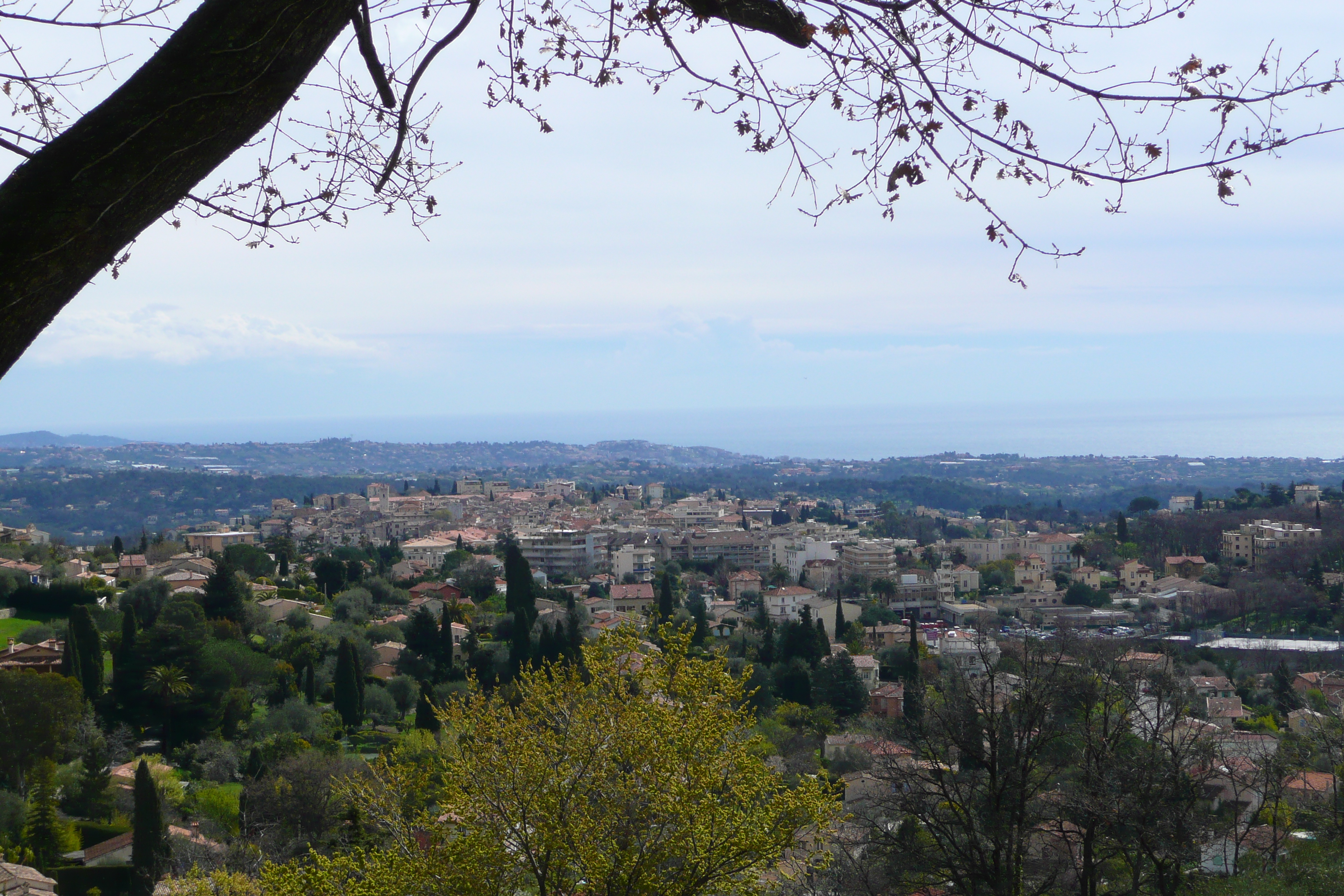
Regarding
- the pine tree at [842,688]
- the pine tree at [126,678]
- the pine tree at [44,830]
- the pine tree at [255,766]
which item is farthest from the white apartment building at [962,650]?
the pine tree at [126,678]

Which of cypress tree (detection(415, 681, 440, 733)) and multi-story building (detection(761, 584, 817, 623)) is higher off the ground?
cypress tree (detection(415, 681, 440, 733))

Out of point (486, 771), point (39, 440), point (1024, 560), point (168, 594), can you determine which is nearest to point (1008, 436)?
point (1024, 560)

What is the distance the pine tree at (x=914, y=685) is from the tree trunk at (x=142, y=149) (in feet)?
26.0

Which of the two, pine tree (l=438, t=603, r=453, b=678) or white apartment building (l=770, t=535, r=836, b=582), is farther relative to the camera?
white apartment building (l=770, t=535, r=836, b=582)

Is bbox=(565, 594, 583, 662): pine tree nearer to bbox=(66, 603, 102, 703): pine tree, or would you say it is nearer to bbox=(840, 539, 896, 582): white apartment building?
bbox=(66, 603, 102, 703): pine tree

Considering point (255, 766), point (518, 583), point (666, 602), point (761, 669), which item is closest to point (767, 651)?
point (761, 669)

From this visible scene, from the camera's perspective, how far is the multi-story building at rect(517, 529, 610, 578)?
Result: 4219 cm

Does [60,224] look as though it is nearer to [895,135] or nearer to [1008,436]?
[895,135]

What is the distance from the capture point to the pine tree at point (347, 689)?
Result: 16609 mm

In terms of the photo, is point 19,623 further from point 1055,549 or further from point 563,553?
point 1055,549

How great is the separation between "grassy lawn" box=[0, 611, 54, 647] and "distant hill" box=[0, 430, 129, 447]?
147m

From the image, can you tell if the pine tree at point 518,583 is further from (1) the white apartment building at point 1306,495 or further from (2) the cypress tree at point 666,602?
(1) the white apartment building at point 1306,495

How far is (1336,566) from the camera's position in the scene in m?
Result: 32.3

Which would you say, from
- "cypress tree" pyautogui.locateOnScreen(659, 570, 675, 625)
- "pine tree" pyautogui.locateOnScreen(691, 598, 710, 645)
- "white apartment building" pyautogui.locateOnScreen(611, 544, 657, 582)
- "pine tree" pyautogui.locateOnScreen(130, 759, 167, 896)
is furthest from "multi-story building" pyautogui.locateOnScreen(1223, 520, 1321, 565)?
"pine tree" pyautogui.locateOnScreen(130, 759, 167, 896)
